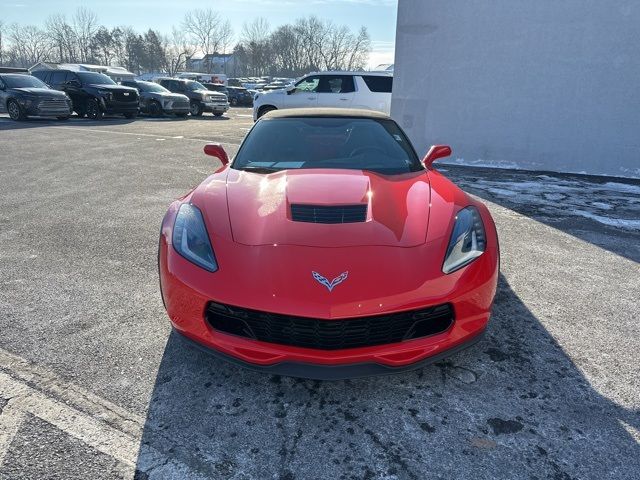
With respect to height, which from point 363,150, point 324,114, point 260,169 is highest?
point 324,114

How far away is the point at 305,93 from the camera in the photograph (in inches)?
487

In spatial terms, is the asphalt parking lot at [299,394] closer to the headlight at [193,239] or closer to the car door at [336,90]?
the headlight at [193,239]

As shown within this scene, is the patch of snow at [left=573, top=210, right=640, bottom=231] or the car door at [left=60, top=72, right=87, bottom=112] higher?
the car door at [left=60, top=72, right=87, bottom=112]

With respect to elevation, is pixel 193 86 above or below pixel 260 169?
above

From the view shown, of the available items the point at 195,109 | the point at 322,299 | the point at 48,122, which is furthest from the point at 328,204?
the point at 195,109

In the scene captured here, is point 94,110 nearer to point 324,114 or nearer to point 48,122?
point 48,122

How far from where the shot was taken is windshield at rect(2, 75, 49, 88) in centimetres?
1579

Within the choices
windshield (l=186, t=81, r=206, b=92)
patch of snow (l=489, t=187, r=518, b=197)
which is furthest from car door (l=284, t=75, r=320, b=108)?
windshield (l=186, t=81, r=206, b=92)

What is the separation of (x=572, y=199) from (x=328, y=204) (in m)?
5.54

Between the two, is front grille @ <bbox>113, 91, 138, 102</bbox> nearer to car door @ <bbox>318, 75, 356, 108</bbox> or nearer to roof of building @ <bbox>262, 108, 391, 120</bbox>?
car door @ <bbox>318, 75, 356, 108</bbox>

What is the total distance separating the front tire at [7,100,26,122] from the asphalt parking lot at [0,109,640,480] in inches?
582

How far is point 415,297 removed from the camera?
1.98m

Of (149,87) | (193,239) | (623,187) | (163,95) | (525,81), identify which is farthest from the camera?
(149,87)

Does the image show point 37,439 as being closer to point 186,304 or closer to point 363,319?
point 186,304
